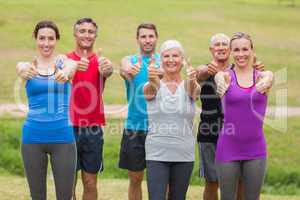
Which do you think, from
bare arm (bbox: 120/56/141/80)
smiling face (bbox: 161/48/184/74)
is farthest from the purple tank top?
bare arm (bbox: 120/56/141/80)

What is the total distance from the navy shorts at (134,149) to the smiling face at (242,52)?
150 centimetres

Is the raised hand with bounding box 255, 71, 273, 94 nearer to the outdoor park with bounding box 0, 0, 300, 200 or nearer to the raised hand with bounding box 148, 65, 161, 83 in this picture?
the raised hand with bounding box 148, 65, 161, 83

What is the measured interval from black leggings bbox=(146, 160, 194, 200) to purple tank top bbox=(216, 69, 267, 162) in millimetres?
360

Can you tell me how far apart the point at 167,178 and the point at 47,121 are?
1.23 meters

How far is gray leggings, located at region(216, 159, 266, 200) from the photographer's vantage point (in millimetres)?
6094

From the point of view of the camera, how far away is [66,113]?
6.21m

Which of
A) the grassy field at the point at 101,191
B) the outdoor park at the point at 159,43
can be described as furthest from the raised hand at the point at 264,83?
the grassy field at the point at 101,191

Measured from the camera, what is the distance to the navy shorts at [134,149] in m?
7.15

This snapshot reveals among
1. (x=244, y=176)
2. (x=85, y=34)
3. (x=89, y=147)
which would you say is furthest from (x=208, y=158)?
(x=85, y=34)

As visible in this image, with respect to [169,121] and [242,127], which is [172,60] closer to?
[169,121]

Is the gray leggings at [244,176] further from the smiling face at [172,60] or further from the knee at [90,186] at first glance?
the knee at [90,186]

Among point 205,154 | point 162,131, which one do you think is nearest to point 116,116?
point 205,154

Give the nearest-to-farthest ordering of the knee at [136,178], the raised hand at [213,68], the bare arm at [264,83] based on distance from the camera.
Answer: the bare arm at [264,83], the raised hand at [213,68], the knee at [136,178]

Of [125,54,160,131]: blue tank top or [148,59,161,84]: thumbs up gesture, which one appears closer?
[148,59,161,84]: thumbs up gesture
